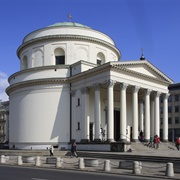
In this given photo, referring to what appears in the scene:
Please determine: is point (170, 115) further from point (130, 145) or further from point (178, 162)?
point (178, 162)

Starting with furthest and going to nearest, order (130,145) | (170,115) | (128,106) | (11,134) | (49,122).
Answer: (170,115)
(11,134)
(128,106)
(49,122)
(130,145)

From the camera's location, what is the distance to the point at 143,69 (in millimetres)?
41031

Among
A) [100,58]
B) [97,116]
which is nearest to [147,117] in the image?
[97,116]

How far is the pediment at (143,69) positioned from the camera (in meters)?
38.1

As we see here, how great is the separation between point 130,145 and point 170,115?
59.0m

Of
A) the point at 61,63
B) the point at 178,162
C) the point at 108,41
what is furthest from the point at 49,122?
the point at 178,162

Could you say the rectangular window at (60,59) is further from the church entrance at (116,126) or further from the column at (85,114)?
the church entrance at (116,126)

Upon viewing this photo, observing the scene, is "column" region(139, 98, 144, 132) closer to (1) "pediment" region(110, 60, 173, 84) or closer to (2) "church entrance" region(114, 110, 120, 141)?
(2) "church entrance" region(114, 110, 120, 141)

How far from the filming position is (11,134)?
48.5 m

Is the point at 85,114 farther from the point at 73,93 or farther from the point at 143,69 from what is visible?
the point at 143,69

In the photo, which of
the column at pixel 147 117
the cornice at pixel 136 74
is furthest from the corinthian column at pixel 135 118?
the column at pixel 147 117

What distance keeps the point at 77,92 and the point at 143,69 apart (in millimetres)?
8913

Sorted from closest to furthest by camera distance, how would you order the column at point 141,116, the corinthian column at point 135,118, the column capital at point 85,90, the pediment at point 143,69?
1. the pediment at point 143,69
2. the corinthian column at point 135,118
3. the column capital at point 85,90
4. the column at point 141,116

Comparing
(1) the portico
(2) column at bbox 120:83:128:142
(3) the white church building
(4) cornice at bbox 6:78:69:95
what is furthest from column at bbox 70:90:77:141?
(2) column at bbox 120:83:128:142
